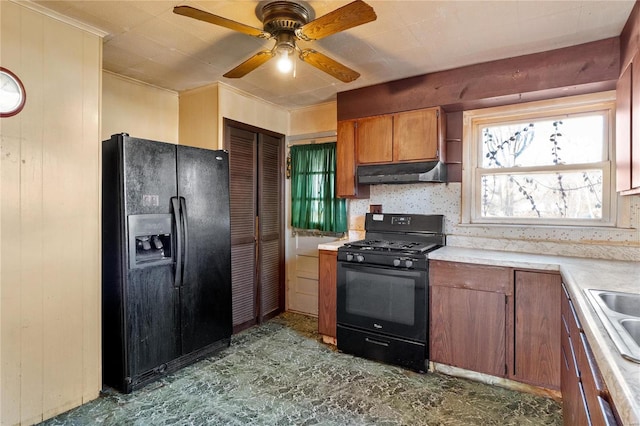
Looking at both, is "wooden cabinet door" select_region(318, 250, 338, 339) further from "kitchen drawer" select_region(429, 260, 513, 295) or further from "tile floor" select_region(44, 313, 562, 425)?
"kitchen drawer" select_region(429, 260, 513, 295)

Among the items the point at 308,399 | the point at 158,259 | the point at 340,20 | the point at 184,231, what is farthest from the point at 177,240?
the point at 340,20

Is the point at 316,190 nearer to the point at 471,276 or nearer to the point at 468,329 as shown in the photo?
the point at 471,276

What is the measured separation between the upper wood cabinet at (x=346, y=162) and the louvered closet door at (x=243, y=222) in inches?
37.6

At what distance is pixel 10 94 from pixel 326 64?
72.5 inches

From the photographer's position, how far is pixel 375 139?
129 inches

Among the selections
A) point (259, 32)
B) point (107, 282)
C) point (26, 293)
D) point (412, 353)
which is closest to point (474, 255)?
point (412, 353)

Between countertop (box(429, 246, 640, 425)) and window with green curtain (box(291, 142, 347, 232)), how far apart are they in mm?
1277

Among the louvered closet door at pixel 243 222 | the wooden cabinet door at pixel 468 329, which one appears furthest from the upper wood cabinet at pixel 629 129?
the louvered closet door at pixel 243 222

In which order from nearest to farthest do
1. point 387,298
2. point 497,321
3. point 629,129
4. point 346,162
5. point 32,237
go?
point 629,129 → point 32,237 → point 497,321 → point 387,298 → point 346,162

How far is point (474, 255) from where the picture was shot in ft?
8.70

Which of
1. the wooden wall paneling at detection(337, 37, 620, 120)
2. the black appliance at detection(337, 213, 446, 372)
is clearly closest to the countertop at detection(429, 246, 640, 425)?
Answer: the black appliance at detection(337, 213, 446, 372)

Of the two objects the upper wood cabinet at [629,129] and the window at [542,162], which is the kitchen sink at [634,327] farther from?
the window at [542,162]

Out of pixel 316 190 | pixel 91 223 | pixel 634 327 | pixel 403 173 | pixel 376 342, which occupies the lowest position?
pixel 376 342

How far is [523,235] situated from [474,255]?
59 cm
